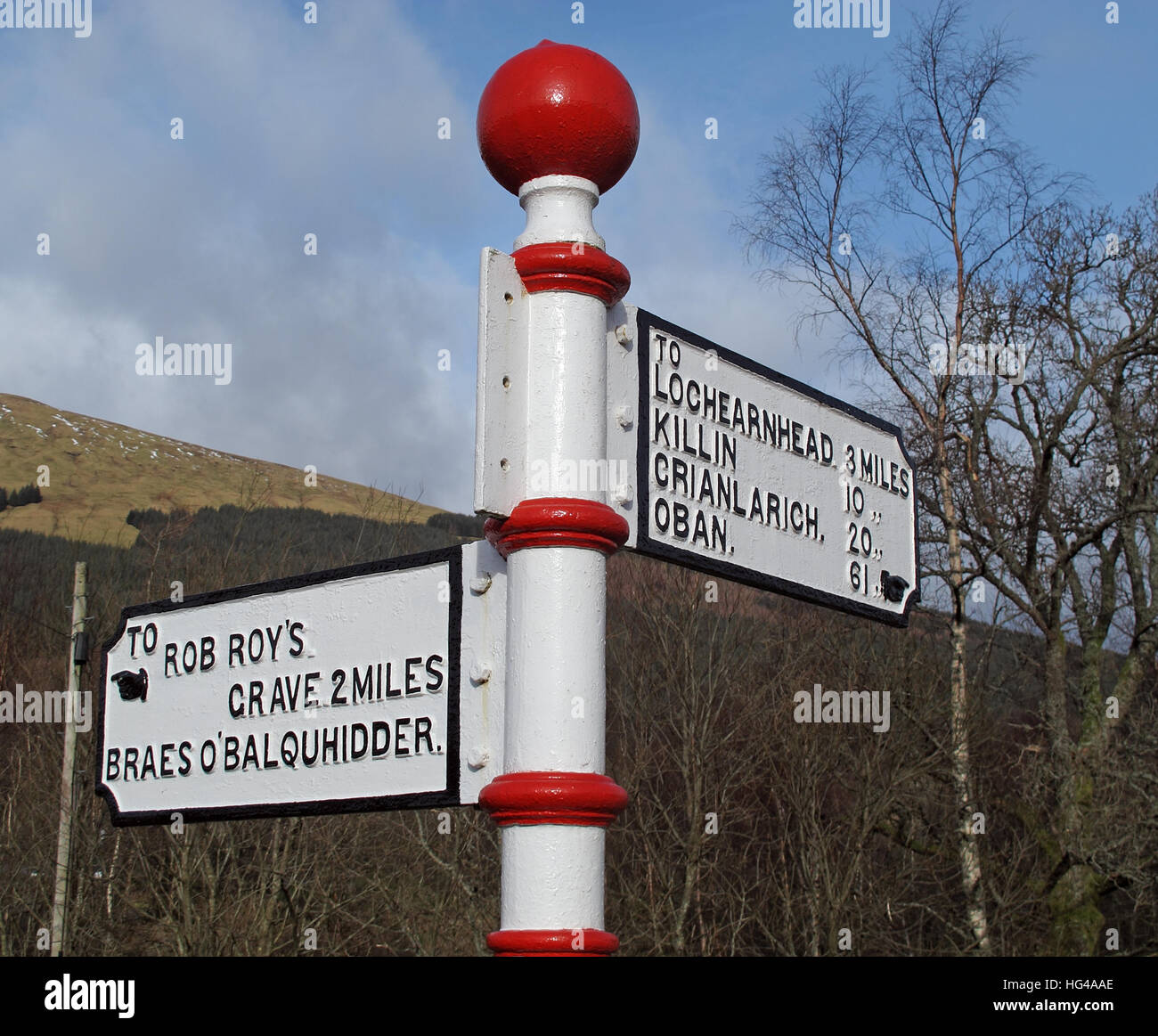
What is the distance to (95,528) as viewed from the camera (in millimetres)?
51750

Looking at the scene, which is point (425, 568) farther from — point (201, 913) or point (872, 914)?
point (872, 914)

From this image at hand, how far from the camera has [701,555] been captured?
7.61ft

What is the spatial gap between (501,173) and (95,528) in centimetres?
5275

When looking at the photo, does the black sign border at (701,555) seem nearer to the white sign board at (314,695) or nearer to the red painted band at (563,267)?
the red painted band at (563,267)

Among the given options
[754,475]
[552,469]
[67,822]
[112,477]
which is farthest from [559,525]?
[112,477]

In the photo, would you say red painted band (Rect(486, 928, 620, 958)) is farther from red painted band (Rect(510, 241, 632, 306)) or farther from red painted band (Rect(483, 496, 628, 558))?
red painted band (Rect(510, 241, 632, 306))

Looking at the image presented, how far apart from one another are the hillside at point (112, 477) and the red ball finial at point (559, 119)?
40.6 metres

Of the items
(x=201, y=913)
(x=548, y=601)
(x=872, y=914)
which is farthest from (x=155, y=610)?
(x=872, y=914)

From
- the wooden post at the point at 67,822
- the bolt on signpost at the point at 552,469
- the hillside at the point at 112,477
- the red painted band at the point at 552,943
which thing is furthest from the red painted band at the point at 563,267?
the hillside at the point at 112,477

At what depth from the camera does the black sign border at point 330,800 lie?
2152 millimetres

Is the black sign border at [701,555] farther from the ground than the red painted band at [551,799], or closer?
farther from the ground

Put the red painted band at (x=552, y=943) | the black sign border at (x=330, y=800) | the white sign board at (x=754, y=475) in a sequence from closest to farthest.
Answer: the red painted band at (x=552, y=943)
the black sign border at (x=330, y=800)
the white sign board at (x=754, y=475)

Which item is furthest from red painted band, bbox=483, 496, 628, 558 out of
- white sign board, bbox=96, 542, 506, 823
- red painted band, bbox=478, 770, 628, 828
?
red painted band, bbox=478, 770, 628, 828

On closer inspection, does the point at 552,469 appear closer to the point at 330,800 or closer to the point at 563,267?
the point at 563,267
